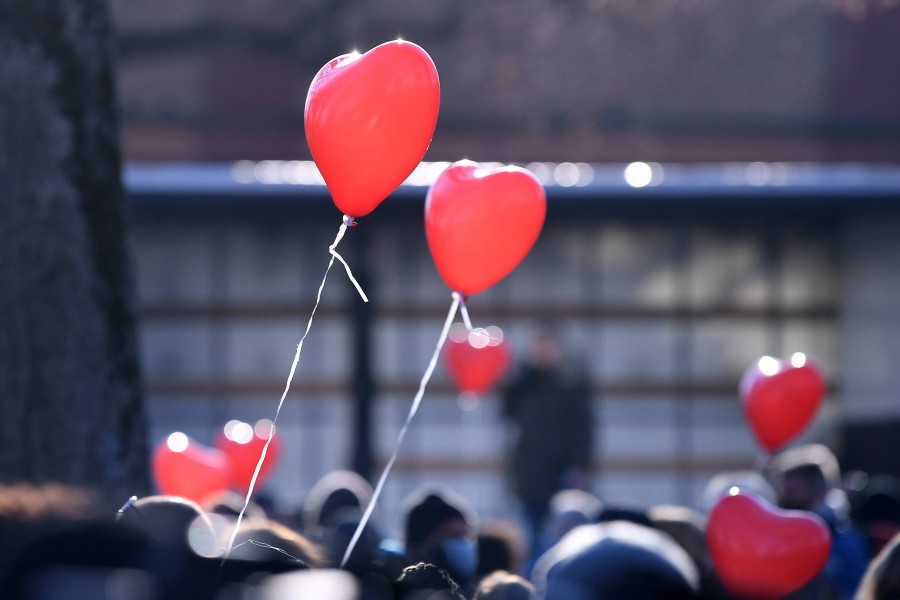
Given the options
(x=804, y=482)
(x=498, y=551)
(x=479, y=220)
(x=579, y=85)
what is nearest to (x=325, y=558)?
(x=479, y=220)

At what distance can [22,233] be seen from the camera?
3404 millimetres

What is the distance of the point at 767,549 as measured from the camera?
9.29 feet

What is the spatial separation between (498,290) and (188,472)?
5017mm

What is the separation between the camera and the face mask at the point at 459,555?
3059mm

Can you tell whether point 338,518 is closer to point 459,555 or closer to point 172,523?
point 459,555

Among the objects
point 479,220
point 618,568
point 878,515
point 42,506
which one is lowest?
point 878,515

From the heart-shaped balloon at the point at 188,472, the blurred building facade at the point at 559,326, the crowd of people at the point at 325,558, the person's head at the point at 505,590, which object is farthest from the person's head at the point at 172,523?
the blurred building facade at the point at 559,326

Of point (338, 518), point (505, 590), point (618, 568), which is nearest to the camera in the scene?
point (618, 568)

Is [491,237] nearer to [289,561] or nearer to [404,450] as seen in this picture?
[289,561]

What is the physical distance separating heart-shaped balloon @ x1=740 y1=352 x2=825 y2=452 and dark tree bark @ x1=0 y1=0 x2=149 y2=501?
2.68 m

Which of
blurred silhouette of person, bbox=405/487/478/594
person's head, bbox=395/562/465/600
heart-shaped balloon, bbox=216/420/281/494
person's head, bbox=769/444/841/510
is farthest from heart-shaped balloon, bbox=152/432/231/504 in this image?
person's head, bbox=395/562/465/600

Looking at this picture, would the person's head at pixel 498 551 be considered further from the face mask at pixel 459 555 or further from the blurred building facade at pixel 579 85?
the blurred building facade at pixel 579 85

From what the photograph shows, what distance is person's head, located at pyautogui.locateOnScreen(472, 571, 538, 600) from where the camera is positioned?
218 centimetres

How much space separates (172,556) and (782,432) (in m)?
4.00
